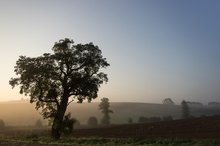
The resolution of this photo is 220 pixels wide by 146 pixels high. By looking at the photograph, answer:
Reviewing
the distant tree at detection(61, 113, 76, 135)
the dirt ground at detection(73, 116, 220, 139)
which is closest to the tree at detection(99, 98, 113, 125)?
the dirt ground at detection(73, 116, 220, 139)

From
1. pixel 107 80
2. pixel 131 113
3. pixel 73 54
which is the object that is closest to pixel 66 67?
pixel 73 54

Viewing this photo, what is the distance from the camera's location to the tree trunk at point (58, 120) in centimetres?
4972

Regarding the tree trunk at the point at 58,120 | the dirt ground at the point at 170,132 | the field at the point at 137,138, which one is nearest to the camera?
the field at the point at 137,138

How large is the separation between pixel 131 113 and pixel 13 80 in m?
139

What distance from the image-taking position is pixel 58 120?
5003 centimetres

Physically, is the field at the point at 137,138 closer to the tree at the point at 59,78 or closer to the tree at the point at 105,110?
the tree at the point at 59,78

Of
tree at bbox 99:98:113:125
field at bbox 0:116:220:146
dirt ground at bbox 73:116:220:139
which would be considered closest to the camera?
field at bbox 0:116:220:146

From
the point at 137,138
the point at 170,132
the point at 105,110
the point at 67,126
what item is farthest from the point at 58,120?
the point at 105,110

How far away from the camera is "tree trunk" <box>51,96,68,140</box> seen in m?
49.7

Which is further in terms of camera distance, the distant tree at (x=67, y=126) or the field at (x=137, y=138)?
the distant tree at (x=67, y=126)

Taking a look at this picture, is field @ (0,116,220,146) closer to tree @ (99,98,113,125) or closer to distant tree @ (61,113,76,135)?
distant tree @ (61,113,76,135)

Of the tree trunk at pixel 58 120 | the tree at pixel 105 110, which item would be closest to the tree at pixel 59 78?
the tree trunk at pixel 58 120

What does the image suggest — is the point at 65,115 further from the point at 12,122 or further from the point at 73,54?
the point at 12,122

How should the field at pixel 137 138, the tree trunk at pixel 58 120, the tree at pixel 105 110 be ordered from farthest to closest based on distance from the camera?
the tree at pixel 105 110 → the tree trunk at pixel 58 120 → the field at pixel 137 138
